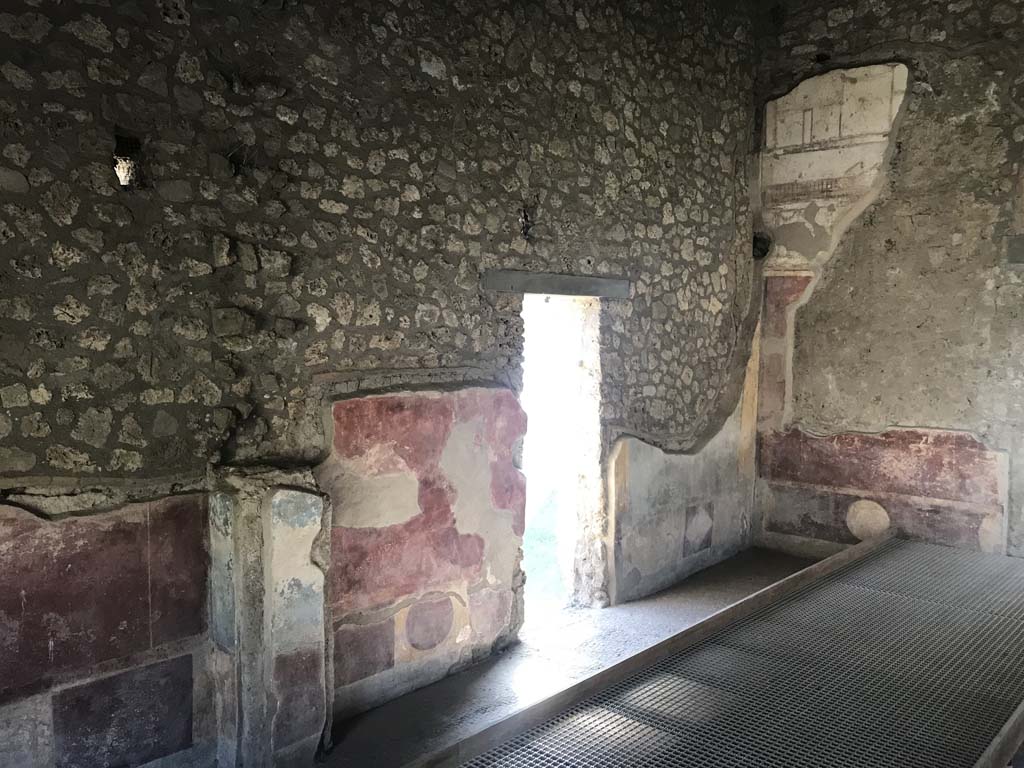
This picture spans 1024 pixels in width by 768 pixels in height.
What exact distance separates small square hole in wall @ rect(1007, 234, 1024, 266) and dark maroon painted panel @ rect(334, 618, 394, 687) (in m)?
3.85

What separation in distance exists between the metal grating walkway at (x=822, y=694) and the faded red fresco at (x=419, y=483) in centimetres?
92

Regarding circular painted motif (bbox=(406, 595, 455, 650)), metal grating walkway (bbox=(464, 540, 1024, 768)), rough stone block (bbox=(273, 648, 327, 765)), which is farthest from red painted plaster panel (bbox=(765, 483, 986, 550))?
rough stone block (bbox=(273, 648, 327, 765))

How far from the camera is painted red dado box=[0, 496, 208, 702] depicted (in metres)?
2.33

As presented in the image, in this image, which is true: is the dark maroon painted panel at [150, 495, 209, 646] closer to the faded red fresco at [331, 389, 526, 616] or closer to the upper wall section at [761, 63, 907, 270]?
the faded red fresco at [331, 389, 526, 616]

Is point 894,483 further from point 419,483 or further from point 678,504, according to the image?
point 419,483

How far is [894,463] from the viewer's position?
5.00 m

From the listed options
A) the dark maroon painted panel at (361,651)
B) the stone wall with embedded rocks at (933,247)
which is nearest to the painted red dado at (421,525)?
the dark maroon painted panel at (361,651)

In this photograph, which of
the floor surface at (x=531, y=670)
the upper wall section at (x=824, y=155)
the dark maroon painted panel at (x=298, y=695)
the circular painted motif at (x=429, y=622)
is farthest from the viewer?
the upper wall section at (x=824, y=155)

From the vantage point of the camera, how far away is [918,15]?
15.4 feet

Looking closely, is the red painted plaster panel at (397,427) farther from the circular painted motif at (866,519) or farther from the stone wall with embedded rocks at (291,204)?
the circular painted motif at (866,519)

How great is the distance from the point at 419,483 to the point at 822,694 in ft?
5.63

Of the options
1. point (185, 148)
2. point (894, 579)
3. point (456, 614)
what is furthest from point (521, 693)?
point (185, 148)

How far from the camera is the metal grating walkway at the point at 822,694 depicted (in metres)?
2.49

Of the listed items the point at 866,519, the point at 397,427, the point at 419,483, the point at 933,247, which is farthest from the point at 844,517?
the point at 397,427
